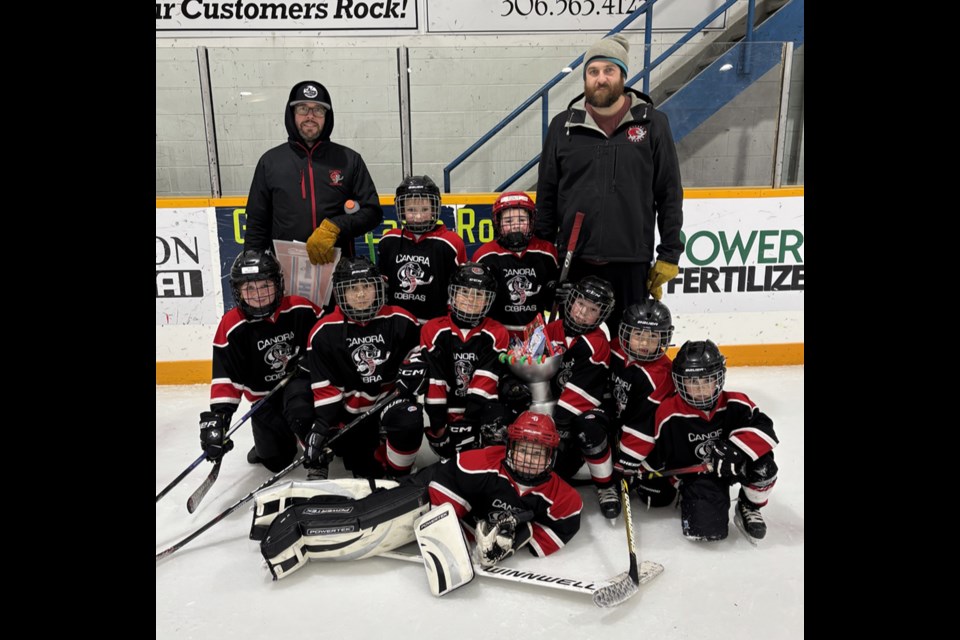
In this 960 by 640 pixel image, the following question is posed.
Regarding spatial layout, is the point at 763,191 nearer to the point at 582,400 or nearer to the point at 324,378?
the point at 582,400

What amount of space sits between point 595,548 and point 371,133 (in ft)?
9.83

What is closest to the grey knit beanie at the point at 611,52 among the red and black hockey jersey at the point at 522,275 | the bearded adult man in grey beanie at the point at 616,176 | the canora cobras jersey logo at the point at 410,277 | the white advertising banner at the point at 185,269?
the bearded adult man in grey beanie at the point at 616,176

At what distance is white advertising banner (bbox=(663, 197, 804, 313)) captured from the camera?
3.60 meters

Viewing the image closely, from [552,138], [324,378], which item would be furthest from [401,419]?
[552,138]

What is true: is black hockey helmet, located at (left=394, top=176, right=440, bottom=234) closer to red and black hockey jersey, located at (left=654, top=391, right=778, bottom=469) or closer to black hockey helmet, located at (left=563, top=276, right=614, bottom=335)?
black hockey helmet, located at (left=563, top=276, right=614, bottom=335)

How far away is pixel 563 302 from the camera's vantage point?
243cm

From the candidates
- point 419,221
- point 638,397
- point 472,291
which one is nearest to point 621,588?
point 638,397

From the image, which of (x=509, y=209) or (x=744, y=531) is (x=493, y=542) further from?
(x=509, y=209)

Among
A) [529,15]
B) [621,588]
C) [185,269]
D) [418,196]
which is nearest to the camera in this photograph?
[621,588]

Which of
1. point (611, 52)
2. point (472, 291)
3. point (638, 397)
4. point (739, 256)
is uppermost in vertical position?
point (611, 52)

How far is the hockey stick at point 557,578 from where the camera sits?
1716 millimetres

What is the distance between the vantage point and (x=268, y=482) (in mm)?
2254

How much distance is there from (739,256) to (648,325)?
1.85 m

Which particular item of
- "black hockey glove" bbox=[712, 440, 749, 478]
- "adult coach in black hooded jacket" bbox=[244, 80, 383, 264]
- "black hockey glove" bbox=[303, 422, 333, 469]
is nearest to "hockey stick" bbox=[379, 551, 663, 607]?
"black hockey glove" bbox=[712, 440, 749, 478]
